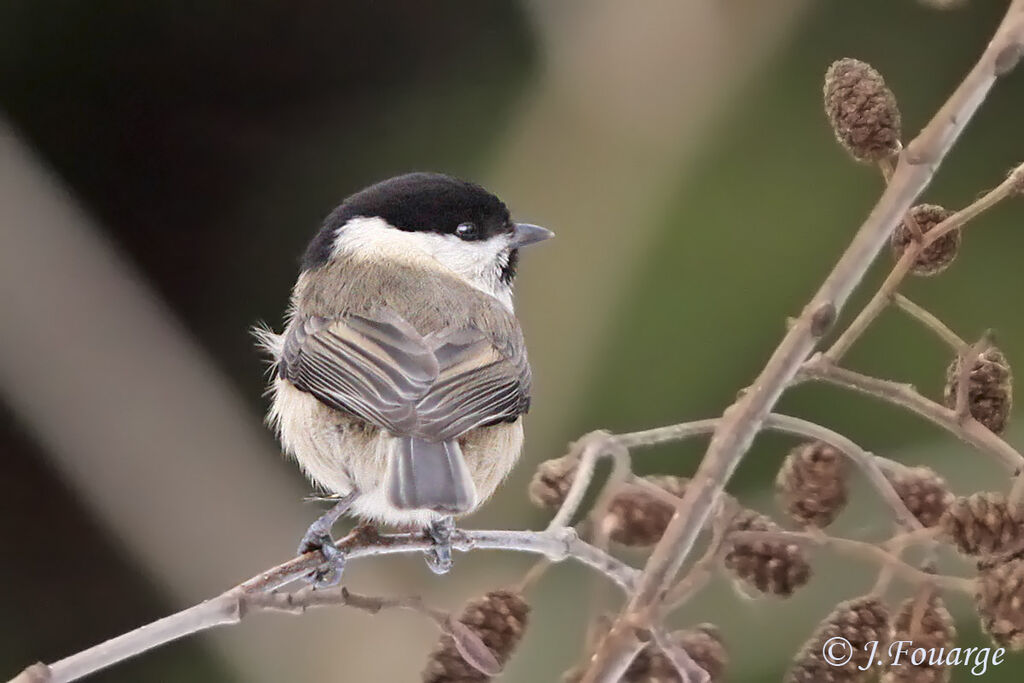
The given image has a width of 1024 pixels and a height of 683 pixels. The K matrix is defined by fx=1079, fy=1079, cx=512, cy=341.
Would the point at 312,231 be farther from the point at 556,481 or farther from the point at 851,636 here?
the point at 851,636

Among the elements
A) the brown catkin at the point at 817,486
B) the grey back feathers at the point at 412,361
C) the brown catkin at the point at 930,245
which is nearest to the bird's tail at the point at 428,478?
the grey back feathers at the point at 412,361

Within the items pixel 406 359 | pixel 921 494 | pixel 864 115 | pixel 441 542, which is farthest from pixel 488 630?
pixel 864 115

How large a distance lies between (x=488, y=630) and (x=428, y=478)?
10cm

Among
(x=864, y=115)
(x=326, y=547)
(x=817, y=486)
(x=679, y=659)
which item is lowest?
(x=326, y=547)

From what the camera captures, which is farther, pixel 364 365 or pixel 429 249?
pixel 429 249

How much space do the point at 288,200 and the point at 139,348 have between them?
205 mm

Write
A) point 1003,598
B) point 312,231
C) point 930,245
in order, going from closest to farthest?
point 1003,598, point 930,245, point 312,231

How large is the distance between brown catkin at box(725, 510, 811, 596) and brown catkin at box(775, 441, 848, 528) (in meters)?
0.02

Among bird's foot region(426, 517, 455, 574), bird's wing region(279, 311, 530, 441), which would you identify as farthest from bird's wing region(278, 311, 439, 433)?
bird's foot region(426, 517, 455, 574)

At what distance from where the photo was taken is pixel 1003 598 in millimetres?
588

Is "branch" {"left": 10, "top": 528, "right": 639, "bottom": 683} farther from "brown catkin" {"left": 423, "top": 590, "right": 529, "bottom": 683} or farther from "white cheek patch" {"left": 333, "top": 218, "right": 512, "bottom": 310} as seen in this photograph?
"white cheek patch" {"left": 333, "top": 218, "right": 512, "bottom": 310}

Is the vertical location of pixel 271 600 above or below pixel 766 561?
below

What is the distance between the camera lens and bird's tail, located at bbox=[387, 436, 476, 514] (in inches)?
Answer: 25.6

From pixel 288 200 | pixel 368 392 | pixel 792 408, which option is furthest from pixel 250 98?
pixel 792 408
